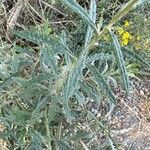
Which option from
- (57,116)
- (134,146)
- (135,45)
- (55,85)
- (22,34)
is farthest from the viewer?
(135,45)

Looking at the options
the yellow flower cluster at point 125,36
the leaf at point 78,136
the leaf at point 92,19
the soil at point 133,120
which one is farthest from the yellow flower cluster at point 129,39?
the leaf at point 92,19

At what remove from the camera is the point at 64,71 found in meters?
1.29

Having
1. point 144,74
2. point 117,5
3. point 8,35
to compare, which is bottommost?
point 8,35

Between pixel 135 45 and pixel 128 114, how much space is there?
0.39m

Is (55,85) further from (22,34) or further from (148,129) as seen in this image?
(148,129)

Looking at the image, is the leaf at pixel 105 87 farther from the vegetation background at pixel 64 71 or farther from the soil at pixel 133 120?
the soil at pixel 133 120

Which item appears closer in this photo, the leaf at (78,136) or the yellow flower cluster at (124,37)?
the leaf at (78,136)

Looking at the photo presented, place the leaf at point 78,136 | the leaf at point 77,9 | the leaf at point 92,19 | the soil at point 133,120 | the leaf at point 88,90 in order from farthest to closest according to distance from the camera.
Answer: the soil at point 133,120
the leaf at point 78,136
the leaf at point 88,90
the leaf at point 92,19
the leaf at point 77,9

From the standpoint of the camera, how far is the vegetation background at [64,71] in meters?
1.09

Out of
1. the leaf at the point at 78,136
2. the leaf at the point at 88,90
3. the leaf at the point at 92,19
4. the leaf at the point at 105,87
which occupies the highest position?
Result: the leaf at the point at 92,19

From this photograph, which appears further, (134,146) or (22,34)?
(134,146)

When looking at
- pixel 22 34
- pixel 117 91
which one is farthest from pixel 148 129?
pixel 22 34

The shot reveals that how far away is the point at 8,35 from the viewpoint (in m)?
2.13

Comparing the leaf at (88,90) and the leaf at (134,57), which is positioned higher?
Result: the leaf at (134,57)
